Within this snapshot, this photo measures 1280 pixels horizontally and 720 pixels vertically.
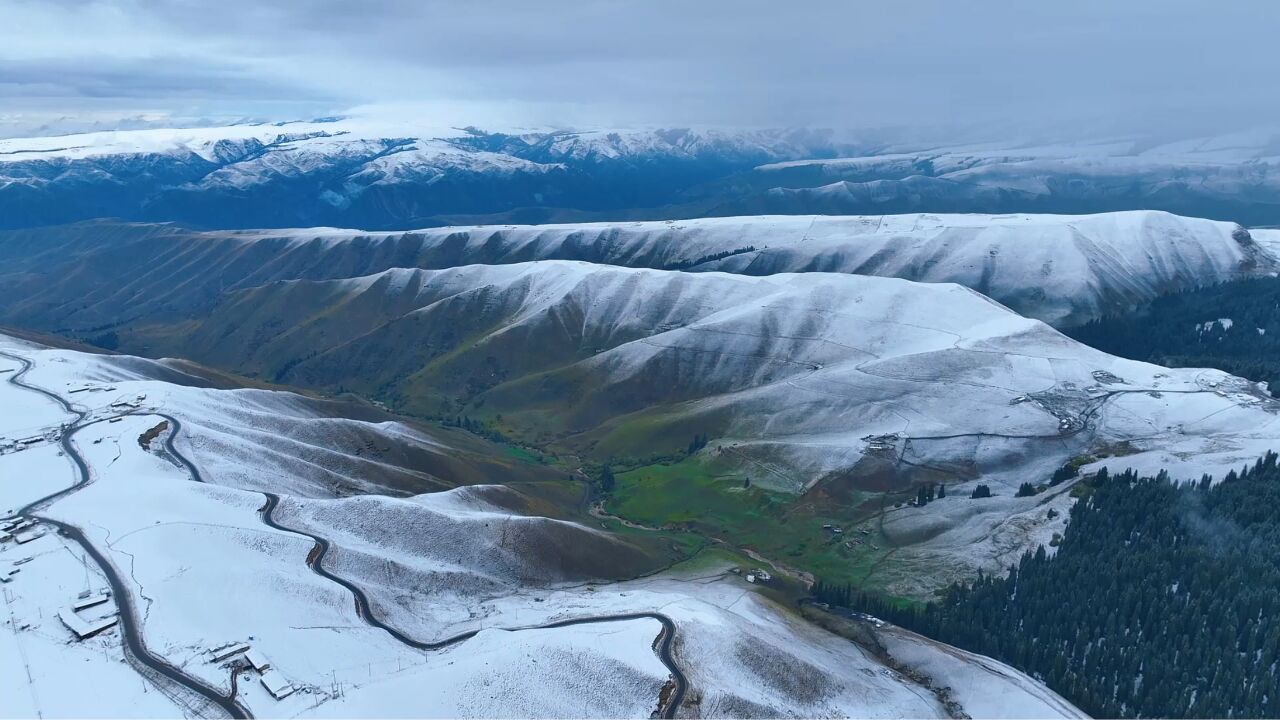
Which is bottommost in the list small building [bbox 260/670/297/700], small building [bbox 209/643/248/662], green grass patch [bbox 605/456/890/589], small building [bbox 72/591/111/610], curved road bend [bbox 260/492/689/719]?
green grass patch [bbox 605/456/890/589]

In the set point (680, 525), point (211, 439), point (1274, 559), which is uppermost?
point (211, 439)

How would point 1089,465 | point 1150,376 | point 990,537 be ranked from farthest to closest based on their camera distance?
point 1150,376 → point 1089,465 → point 990,537

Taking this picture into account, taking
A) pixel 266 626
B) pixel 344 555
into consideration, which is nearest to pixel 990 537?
pixel 344 555

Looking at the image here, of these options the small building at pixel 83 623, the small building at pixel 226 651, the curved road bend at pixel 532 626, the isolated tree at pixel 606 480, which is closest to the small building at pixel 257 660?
the small building at pixel 226 651

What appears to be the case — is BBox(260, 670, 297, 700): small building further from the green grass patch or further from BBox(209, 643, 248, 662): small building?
the green grass patch

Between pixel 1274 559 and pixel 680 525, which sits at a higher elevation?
pixel 1274 559

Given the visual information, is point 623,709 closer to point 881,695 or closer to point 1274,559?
point 881,695

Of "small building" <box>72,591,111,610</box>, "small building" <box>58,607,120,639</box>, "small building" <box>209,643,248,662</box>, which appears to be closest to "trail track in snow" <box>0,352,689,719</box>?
"small building" <box>72,591,111,610</box>
